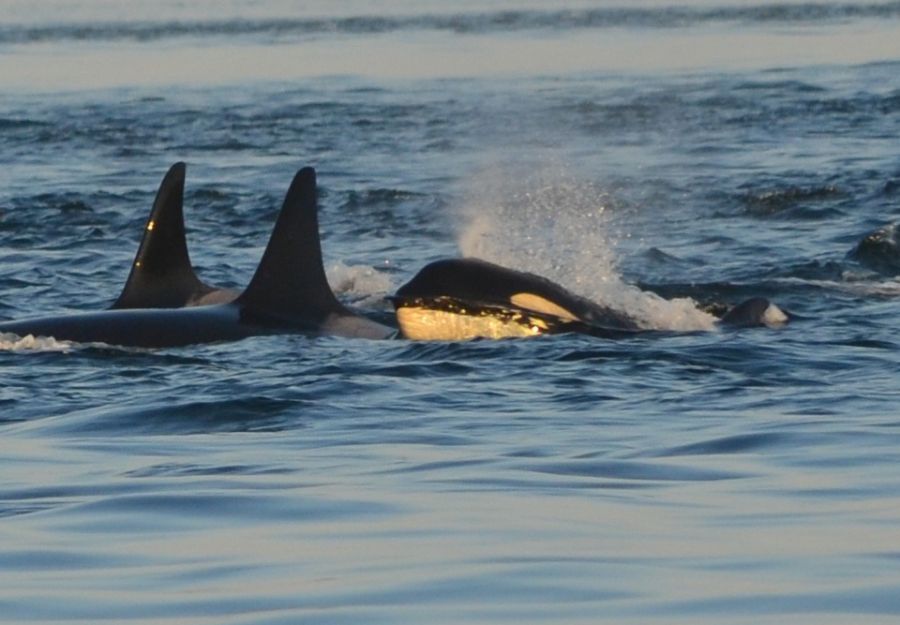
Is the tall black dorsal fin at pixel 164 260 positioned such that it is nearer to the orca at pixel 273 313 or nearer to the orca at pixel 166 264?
the orca at pixel 166 264

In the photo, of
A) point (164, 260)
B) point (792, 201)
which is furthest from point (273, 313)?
point (792, 201)

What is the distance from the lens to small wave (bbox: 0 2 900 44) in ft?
188

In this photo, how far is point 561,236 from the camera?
856 inches

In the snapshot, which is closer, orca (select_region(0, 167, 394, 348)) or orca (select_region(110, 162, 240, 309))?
orca (select_region(0, 167, 394, 348))

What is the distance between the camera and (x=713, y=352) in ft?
39.5

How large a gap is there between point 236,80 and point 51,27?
2237cm

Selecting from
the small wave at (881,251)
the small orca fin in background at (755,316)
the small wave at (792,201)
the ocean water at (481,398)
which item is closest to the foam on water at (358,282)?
the ocean water at (481,398)

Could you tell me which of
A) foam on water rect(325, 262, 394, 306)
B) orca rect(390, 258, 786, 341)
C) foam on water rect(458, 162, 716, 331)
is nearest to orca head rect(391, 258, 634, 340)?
orca rect(390, 258, 786, 341)

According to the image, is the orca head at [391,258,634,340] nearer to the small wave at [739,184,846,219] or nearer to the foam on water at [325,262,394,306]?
the foam on water at [325,262,394,306]

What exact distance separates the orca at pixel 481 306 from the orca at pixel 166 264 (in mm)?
2037

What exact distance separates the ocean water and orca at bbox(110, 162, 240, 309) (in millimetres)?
1514

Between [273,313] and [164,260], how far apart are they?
118 centimetres

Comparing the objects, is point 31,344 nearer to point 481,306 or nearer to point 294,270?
point 294,270

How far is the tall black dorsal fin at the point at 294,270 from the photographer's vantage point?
13.4m
